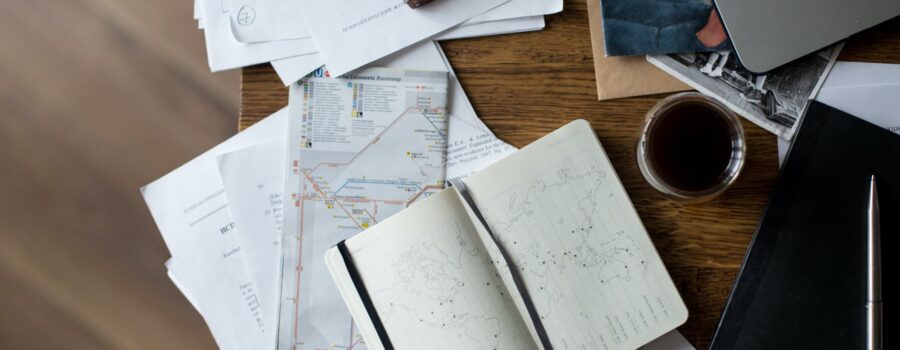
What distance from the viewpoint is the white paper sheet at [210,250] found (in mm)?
626

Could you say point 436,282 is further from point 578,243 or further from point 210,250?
point 210,250

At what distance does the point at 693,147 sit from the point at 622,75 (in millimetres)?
93

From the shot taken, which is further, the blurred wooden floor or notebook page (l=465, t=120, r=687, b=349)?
the blurred wooden floor

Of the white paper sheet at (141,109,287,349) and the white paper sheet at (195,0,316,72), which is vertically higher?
the white paper sheet at (195,0,316,72)

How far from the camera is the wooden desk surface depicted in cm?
59

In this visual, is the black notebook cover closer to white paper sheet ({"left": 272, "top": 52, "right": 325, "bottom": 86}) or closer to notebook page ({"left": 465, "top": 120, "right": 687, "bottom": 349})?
notebook page ({"left": 465, "top": 120, "right": 687, "bottom": 349})

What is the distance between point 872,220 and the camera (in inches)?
22.0

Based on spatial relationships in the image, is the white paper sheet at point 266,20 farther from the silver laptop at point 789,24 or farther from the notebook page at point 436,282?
the silver laptop at point 789,24

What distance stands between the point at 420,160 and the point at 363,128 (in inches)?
2.4

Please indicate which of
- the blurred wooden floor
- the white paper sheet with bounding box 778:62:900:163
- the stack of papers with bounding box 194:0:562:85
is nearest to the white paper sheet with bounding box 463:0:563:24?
the stack of papers with bounding box 194:0:562:85

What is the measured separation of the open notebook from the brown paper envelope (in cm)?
5

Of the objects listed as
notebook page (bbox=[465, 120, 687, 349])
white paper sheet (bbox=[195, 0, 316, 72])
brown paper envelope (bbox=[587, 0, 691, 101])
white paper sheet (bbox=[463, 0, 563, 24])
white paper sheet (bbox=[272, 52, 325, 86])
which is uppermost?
white paper sheet (bbox=[195, 0, 316, 72])

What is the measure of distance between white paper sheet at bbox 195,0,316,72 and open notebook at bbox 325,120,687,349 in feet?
0.61

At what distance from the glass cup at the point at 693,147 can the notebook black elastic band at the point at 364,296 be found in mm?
273
